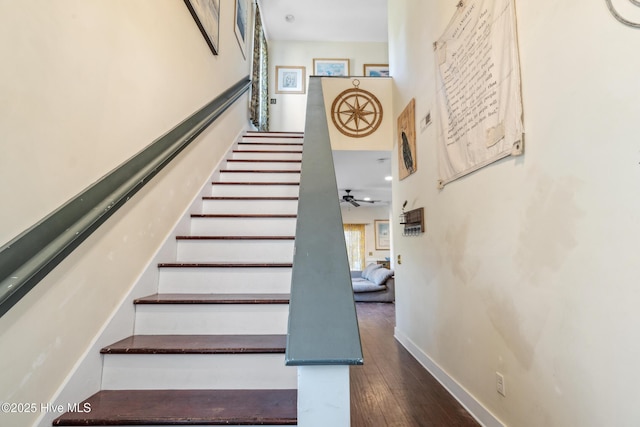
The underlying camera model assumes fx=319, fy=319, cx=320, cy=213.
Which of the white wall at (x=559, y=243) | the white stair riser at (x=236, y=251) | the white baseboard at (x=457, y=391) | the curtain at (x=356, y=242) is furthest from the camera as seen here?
the curtain at (x=356, y=242)

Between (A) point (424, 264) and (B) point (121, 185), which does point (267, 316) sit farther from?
(A) point (424, 264)

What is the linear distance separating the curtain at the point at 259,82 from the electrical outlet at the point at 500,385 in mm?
4451

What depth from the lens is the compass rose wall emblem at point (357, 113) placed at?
13.0ft

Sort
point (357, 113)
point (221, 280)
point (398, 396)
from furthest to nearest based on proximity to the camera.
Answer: point (357, 113)
point (398, 396)
point (221, 280)

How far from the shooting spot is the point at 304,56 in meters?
6.82

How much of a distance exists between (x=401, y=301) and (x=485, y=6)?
2776 mm

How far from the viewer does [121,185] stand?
1.38 metres

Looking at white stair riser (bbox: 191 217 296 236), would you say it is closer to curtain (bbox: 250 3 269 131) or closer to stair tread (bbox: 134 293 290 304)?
stair tread (bbox: 134 293 290 304)

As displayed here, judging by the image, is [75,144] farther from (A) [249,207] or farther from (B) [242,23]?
(B) [242,23]

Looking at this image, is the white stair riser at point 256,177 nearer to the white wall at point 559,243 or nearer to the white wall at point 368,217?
the white wall at point 559,243

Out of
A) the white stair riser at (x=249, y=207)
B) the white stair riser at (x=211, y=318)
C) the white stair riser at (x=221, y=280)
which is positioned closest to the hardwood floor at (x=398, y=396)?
the white stair riser at (x=211, y=318)

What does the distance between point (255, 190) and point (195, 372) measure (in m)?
1.75

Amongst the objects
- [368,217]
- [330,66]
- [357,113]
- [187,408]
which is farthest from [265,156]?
[368,217]

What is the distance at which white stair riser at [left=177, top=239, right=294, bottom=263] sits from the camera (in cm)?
207
